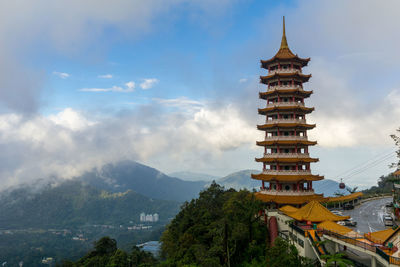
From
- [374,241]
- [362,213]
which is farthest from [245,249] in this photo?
[362,213]

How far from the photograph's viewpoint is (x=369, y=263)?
893 inches

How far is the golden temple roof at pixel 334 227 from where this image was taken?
78.9 ft

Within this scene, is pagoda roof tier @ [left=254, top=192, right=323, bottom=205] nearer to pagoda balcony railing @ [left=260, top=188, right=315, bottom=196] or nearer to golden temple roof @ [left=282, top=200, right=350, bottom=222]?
pagoda balcony railing @ [left=260, top=188, right=315, bottom=196]

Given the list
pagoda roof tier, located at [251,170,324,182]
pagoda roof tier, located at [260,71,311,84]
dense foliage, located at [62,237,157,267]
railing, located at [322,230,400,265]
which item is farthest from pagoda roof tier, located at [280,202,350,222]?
dense foliage, located at [62,237,157,267]

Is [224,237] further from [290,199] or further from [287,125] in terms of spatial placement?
[287,125]

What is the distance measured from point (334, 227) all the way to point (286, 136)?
18317 mm

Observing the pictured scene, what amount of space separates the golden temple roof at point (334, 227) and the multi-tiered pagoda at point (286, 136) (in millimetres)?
11475

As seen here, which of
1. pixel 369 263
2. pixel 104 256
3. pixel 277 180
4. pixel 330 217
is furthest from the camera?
pixel 104 256

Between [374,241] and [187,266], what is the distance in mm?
20410

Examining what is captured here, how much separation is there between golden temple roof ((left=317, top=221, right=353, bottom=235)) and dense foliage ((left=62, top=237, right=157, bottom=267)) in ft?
127

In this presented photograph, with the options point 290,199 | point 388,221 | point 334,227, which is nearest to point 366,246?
point 334,227

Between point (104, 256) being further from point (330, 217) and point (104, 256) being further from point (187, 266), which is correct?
point (330, 217)

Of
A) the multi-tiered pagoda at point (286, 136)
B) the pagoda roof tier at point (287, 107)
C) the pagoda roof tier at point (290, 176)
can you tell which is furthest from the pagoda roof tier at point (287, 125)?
the pagoda roof tier at point (290, 176)

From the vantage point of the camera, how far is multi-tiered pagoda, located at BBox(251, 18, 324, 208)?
130ft
